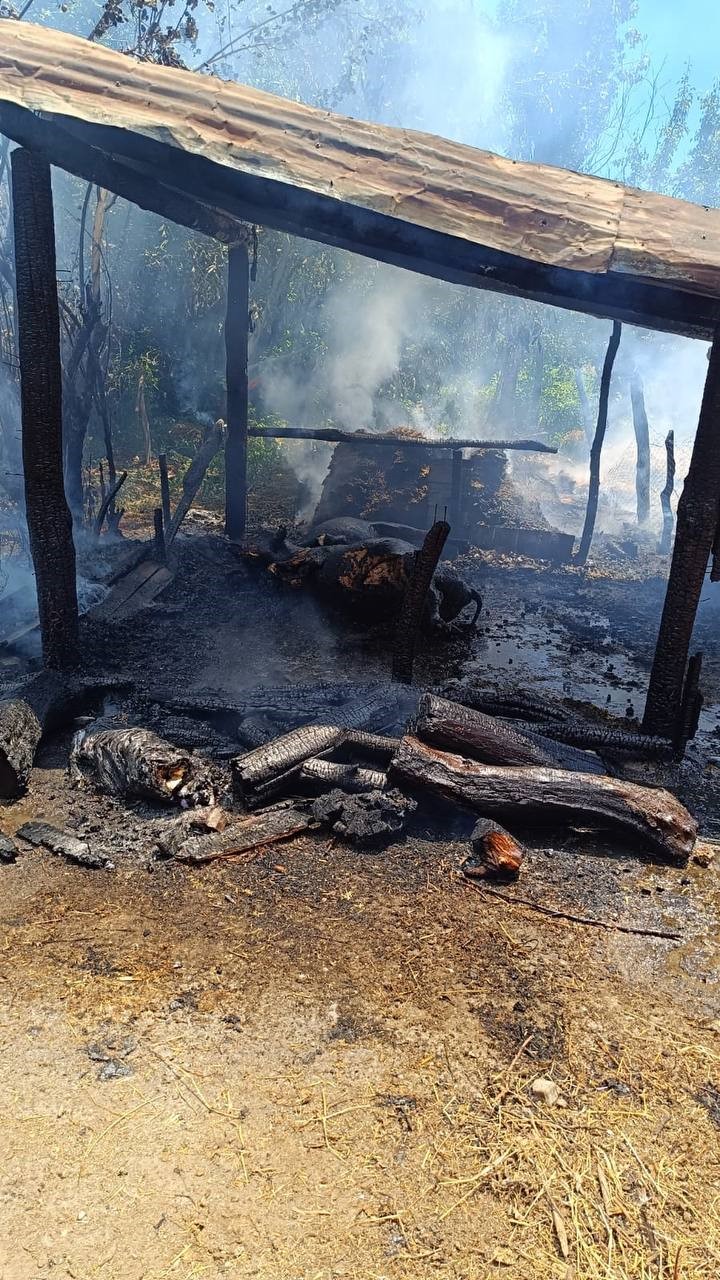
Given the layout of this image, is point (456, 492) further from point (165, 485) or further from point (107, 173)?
point (107, 173)

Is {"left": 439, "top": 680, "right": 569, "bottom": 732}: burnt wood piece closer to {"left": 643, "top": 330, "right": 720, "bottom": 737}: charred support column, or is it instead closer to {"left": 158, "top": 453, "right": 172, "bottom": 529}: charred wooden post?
{"left": 643, "top": 330, "right": 720, "bottom": 737}: charred support column

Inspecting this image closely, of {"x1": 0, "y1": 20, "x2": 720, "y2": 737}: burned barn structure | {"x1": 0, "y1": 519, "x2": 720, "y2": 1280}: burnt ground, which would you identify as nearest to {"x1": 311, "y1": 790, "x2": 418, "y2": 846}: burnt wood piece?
{"x1": 0, "y1": 519, "x2": 720, "y2": 1280}: burnt ground

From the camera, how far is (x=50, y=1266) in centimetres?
258

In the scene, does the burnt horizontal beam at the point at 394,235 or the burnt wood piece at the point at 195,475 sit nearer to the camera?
the burnt horizontal beam at the point at 394,235

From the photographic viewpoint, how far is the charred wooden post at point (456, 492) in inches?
571

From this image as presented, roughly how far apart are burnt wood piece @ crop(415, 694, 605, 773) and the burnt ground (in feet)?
1.81

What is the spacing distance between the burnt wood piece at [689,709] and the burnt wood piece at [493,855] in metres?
2.21

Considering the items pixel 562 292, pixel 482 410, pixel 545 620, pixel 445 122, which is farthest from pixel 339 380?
pixel 445 122

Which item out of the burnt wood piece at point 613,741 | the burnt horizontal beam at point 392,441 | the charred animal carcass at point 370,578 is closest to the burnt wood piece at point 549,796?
the burnt wood piece at point 613,741

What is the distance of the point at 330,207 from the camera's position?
5570 millimetres

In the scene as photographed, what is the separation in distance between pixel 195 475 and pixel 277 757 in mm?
7358

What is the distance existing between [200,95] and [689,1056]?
6.80 m

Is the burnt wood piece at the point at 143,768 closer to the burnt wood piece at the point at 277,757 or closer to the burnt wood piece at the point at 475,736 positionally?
the burnt wood piece at the point at 277,757

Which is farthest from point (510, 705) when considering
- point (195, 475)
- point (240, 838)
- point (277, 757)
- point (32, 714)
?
point (195, 475)
